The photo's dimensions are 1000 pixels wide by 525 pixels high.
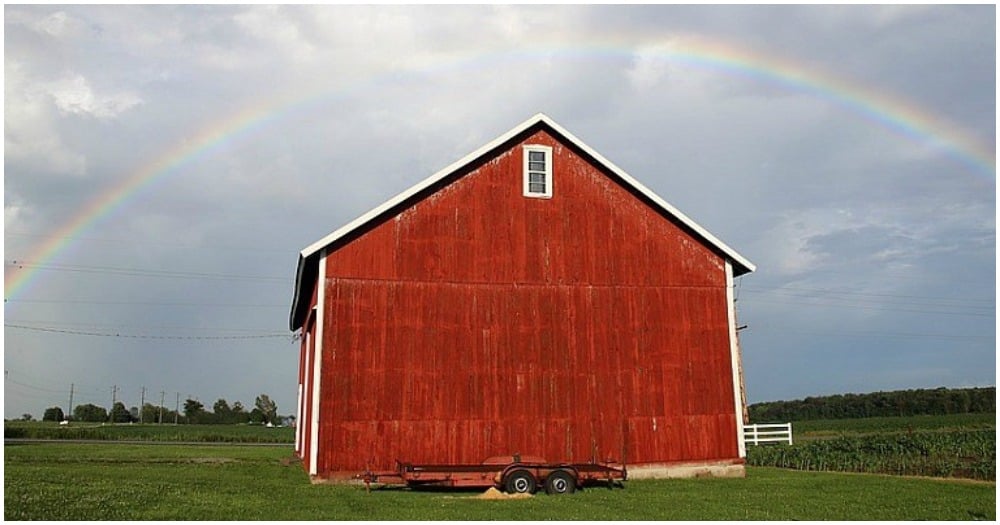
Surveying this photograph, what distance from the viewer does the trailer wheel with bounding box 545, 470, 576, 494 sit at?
675 inches

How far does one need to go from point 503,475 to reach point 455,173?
25.7 feet

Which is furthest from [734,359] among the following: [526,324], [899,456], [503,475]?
[899,456]

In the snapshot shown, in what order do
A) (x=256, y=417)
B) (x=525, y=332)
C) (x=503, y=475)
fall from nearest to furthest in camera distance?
(x=503, y=475)
(x=525, y=332)
(x=256, y=417)

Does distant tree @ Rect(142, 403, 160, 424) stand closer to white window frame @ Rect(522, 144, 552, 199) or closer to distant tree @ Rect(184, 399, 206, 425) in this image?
distant tree @ Rect(184, 399, 206, 425)

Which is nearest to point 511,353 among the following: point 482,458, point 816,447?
point 482,458

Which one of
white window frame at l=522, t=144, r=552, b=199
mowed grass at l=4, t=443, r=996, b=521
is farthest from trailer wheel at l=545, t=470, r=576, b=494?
white window frame at l=522, t=144, r=552, b=199

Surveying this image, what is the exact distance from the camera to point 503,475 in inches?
664

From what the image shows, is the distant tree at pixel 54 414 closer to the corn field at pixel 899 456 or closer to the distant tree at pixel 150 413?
the distant tree at pixel 150 413

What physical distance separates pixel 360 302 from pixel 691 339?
28.7 ft

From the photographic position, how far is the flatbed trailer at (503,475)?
16953 millimetres

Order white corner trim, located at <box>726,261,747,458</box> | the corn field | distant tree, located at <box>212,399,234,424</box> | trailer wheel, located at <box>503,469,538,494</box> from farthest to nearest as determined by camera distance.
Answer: distant tree, located at <box>212,399,234,424</box>, the corn field, white corner trim, located at <box>726,261,747,458</box>, trailer wheel, located at <box>503,469,538,494</box>

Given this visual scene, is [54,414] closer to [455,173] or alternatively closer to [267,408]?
[267,408]

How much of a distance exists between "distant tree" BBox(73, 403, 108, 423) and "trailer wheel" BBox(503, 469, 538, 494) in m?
139

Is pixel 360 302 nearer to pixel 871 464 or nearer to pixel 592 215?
pixel 592 215
